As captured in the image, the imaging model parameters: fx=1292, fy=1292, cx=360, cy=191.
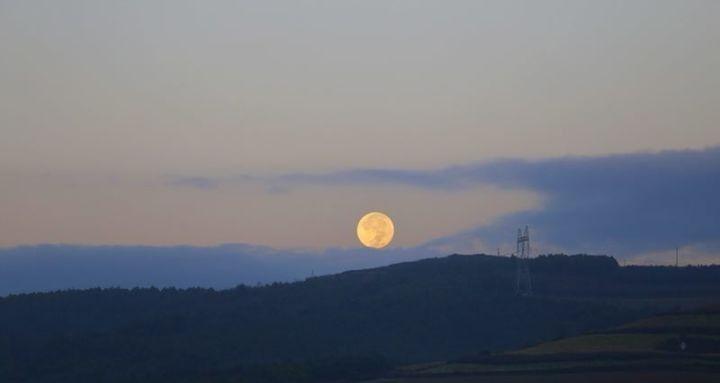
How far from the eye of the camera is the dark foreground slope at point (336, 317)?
12319cm

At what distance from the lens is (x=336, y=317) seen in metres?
142

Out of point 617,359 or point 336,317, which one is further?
point 336,317

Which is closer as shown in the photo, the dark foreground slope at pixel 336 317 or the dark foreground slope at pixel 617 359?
the dark foreground slope at pixel 617 359

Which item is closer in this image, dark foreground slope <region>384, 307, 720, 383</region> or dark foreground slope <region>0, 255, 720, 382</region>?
dark foreground slope <region>384, 307, 720, 383</region>

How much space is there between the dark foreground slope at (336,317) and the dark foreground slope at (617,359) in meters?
19.3

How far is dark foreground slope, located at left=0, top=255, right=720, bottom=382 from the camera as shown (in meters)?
123

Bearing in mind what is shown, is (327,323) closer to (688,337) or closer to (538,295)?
(538,295)

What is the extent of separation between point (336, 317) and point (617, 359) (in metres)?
68.4

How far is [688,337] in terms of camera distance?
261 ft

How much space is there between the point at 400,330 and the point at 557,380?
2475 inches

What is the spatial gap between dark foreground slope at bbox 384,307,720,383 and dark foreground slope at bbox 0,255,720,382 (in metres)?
19.3

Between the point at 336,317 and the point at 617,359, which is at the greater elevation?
the point at 336,317

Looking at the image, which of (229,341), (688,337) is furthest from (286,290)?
(688,337)

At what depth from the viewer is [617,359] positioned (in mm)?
75500
